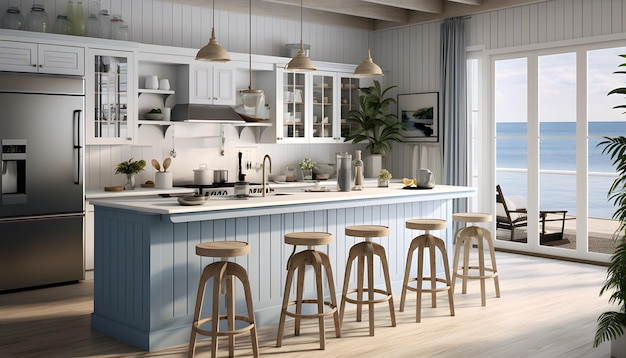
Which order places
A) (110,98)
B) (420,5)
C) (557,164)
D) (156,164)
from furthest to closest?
(420,5)
(557,164)
(156,164)
(110,98)

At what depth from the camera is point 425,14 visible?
9.02 m

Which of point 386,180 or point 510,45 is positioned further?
point 510,45

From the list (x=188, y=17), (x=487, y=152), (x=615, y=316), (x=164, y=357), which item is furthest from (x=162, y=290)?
(x=487, y=152)

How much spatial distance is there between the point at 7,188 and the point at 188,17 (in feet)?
9.87

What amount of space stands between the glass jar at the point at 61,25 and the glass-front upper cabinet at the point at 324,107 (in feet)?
10.4

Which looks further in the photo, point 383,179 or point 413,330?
point 383,179

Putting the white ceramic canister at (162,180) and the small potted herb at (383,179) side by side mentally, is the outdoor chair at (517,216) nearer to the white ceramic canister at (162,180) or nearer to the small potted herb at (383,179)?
the small potted herb at (383,179)

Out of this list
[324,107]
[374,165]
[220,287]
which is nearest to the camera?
[220,287]

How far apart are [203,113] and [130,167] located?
1055 millimetres

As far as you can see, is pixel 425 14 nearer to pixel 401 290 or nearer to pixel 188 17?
pixel 188 17

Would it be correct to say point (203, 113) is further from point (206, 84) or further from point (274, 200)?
point (274, 200)

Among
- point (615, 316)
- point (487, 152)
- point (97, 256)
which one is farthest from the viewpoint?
point (487, 152)

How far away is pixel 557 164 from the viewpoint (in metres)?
7.86

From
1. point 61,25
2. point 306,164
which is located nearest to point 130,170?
point 61,25
